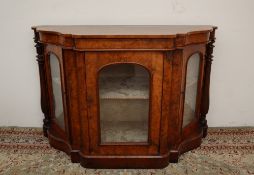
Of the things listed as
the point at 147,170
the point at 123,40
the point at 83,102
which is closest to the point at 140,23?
the point at 123,40

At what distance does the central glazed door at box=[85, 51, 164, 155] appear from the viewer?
4.40ft

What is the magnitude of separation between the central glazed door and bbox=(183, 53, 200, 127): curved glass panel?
0.23 metres

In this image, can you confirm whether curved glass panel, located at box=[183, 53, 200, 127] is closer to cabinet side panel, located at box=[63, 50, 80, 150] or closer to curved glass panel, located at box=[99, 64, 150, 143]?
curved glass panel, located at box=[99, 64, 150, 143]

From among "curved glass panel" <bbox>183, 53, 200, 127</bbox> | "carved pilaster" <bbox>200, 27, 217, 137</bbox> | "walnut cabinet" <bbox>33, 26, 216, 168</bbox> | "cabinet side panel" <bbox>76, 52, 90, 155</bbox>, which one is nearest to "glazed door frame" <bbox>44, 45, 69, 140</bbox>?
"walnut cabinet" <bbox>33, 26, 216, 168</bbox>

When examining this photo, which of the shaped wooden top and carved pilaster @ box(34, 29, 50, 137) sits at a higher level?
the shaped wooden top

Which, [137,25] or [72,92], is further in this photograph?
[137,25]

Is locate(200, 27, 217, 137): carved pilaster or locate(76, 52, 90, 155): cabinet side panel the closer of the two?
locate(76, 52, 90, 155): cabinet side panel

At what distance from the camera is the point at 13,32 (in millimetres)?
1757

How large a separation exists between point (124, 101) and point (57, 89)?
0.41 m

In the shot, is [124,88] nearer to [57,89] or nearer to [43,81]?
[57,89]

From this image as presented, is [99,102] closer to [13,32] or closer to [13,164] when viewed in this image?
[13,164]

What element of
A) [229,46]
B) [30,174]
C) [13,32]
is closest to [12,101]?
[13,32]

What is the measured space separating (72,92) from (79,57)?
0.20 metres

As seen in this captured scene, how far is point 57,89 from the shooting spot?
1.60m
